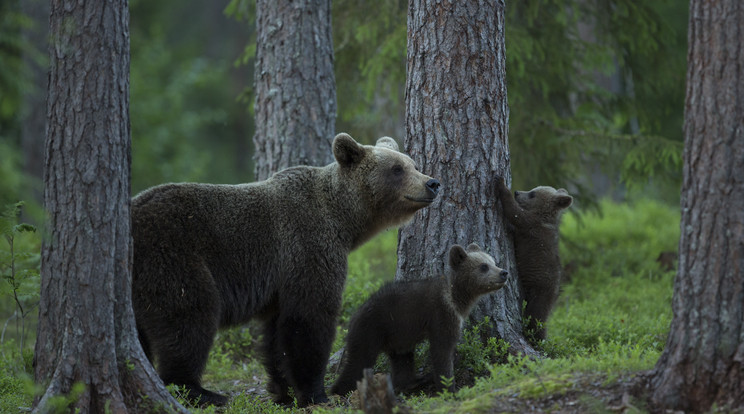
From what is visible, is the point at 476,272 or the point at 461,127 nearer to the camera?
the point at 476,272

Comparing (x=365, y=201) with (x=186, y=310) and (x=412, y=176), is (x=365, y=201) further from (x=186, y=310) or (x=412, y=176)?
(x=186, y=310)

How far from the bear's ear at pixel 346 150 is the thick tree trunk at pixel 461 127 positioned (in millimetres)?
538

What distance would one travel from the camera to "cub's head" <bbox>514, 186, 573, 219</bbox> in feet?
26.8

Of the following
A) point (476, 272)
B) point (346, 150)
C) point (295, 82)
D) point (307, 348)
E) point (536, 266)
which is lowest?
point (307, 348)

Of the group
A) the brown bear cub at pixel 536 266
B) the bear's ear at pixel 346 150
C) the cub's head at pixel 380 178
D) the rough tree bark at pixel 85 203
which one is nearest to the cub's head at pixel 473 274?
the cub's head at pixel 380 178

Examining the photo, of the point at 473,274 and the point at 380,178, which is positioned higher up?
the point at 380,178

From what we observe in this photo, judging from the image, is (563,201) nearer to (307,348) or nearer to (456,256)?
(456,256)

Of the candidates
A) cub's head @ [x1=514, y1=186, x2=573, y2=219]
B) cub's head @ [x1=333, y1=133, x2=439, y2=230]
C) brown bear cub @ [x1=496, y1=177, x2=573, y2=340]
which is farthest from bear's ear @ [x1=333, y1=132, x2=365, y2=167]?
cub's head @ [x1=514, y1=186, x2=573, y2=219]

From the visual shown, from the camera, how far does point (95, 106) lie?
208 inches

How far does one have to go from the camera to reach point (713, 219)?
193 inches

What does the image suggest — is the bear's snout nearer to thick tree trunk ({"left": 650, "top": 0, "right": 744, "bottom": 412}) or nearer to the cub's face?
the cub's face

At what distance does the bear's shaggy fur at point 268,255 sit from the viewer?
660 centimetres

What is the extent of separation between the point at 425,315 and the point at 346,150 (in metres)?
1.80

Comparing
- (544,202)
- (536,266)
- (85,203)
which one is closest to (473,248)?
(536,266)
